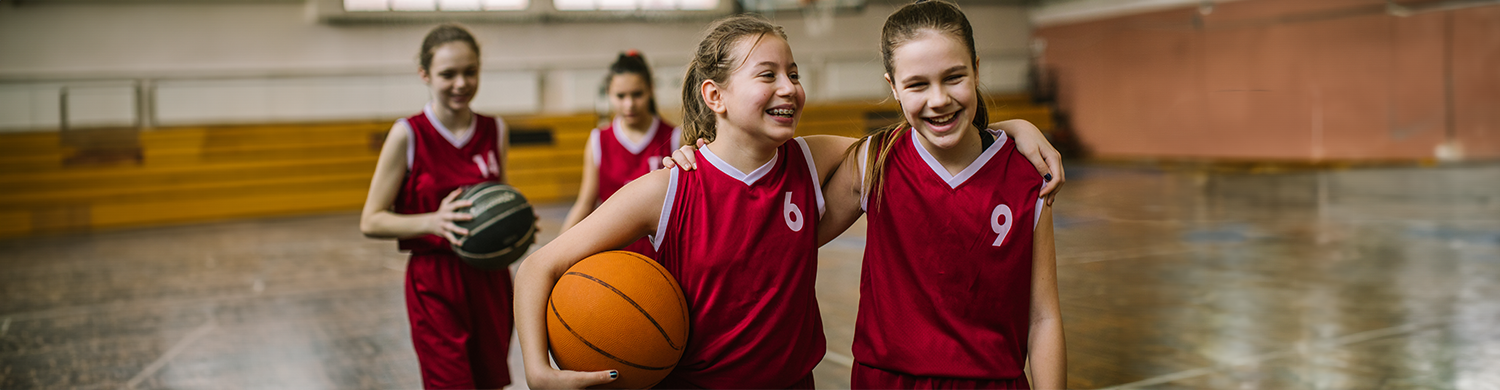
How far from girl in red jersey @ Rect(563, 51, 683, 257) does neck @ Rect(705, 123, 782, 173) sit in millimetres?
2097

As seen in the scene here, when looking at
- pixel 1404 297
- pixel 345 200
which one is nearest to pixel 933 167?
pixel 1404 297

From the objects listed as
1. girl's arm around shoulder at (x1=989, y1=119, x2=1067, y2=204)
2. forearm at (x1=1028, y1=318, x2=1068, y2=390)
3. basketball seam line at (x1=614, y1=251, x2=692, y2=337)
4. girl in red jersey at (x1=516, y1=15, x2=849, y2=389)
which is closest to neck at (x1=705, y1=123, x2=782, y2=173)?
girl in red jersey at (x1=516, y1=15, x2=849, y2=389)

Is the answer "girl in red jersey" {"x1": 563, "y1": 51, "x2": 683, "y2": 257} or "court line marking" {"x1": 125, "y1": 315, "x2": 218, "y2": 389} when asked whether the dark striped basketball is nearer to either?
"girl in red jersey" {"x1": 563, "y1": 51, "x2": 683, "y2": 257}

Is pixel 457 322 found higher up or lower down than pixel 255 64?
lower down

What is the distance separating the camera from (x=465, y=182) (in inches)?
121

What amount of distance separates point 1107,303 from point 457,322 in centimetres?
361

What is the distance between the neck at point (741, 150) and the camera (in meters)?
1.82

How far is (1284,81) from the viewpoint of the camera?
16.3 metres

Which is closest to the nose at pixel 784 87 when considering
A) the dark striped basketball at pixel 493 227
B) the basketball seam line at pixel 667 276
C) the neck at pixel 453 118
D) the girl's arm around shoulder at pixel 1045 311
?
the basketball seam line at pixel 667 276

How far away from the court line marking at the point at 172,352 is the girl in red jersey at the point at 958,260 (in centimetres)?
373

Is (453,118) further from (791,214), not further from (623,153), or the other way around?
(791,214)

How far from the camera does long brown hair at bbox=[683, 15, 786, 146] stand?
5.93ft

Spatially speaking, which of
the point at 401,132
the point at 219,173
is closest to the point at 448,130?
the point at 401,132

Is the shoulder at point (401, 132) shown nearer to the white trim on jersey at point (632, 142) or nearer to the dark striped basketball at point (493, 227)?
the dark striped basketball at point (493, 227)
